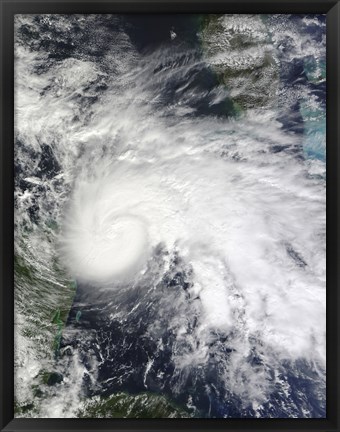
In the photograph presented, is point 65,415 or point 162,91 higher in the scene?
point 162,91

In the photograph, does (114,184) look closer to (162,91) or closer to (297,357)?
(162,91)

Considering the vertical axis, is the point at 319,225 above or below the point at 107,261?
above

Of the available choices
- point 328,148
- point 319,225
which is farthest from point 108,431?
point 328,148

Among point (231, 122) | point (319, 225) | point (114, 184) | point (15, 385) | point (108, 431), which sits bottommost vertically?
point (108, 431)

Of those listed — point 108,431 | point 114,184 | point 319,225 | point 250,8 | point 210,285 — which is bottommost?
point 108,431

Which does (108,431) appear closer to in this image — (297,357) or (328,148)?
(297,357)

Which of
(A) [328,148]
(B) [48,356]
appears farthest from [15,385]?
(A) [328,148]
